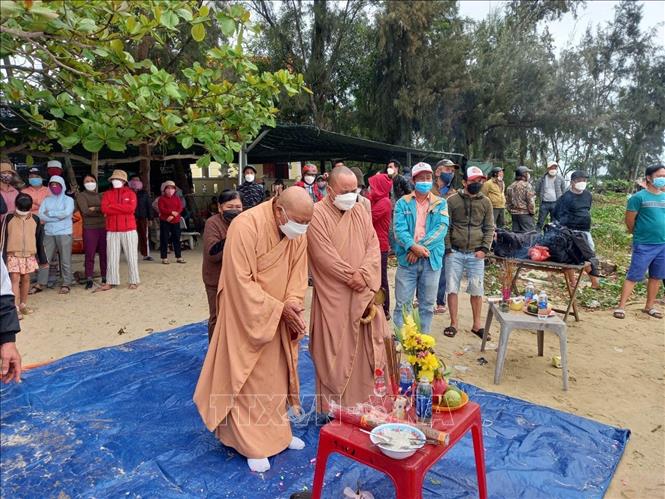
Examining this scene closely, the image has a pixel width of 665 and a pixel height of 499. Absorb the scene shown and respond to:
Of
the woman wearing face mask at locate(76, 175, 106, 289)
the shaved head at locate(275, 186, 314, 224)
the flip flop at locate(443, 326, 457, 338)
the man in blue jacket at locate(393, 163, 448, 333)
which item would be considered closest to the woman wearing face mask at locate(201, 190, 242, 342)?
the shaved head at locate(275, 186, 314, 224)

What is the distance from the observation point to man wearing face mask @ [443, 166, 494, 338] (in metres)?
5.03

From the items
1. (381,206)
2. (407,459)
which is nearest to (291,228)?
(407,459)

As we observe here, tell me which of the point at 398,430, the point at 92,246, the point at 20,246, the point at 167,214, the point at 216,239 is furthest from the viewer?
the point at 167,214

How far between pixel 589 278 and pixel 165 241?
7.91 m

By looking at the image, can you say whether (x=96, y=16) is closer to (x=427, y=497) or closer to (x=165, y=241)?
(x=427, y=497)

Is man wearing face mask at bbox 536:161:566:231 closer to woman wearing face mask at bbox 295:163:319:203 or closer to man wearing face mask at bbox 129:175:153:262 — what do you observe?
woman wearing face mask at bbox 295:163:319:203

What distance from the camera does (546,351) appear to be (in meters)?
4.98

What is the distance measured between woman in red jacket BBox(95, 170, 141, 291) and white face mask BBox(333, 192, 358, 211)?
5018 millimetres

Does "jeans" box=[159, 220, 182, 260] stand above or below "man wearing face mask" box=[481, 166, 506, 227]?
below

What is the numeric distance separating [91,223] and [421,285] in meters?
5.43

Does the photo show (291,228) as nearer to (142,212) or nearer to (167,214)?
(167,214)

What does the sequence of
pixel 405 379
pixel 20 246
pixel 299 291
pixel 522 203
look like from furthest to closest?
pixel 522 203 → pixel 20 246 → pixel 299 291 → pixel 405 379

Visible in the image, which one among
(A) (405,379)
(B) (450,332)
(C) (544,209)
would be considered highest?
(C) (544,209)

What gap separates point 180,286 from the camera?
7.54m
